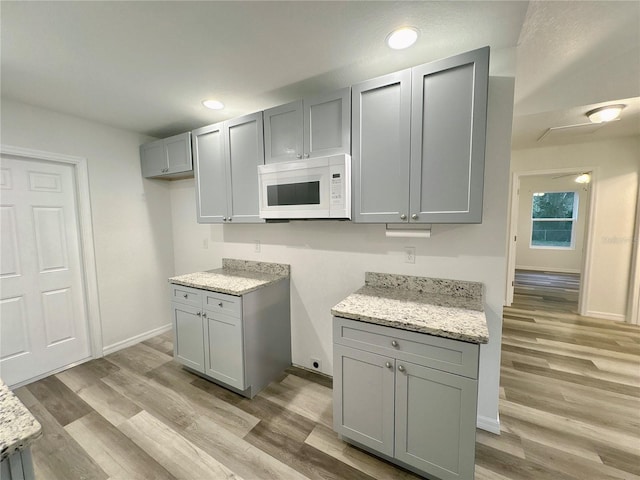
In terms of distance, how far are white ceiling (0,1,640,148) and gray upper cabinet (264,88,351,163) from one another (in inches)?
7.7

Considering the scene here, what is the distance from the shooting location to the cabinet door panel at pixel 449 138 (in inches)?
57.1

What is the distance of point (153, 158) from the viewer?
296 cm

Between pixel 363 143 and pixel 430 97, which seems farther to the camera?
pixel 363 143

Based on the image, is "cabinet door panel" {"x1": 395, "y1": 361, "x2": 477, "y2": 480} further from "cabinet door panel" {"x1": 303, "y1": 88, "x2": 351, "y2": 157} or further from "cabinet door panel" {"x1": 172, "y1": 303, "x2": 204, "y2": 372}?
"cabinet door panel" {"x1": 172, "y1": 303, "x2": 204, "y2": 372}

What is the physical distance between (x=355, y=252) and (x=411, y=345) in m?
0.95

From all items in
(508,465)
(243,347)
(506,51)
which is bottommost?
(508,465)

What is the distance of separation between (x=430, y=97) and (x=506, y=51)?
59 centimetres

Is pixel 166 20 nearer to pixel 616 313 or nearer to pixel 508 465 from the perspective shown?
pixel 508 465

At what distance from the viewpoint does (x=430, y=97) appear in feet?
5.09

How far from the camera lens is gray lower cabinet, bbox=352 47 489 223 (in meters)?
1.47

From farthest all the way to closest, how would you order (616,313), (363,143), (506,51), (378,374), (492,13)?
(616,313), (363,143), (506,51), (378,374), (492,13)

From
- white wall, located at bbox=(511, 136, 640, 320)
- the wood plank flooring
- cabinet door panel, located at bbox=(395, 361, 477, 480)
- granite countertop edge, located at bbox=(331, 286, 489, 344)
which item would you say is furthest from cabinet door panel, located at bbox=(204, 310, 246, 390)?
white wall, located at bbox=(511, 136, 640, 320)

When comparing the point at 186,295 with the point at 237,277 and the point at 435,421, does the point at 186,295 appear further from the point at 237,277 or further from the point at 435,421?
the point at 435,421

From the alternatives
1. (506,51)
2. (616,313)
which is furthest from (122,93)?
(616,313)
